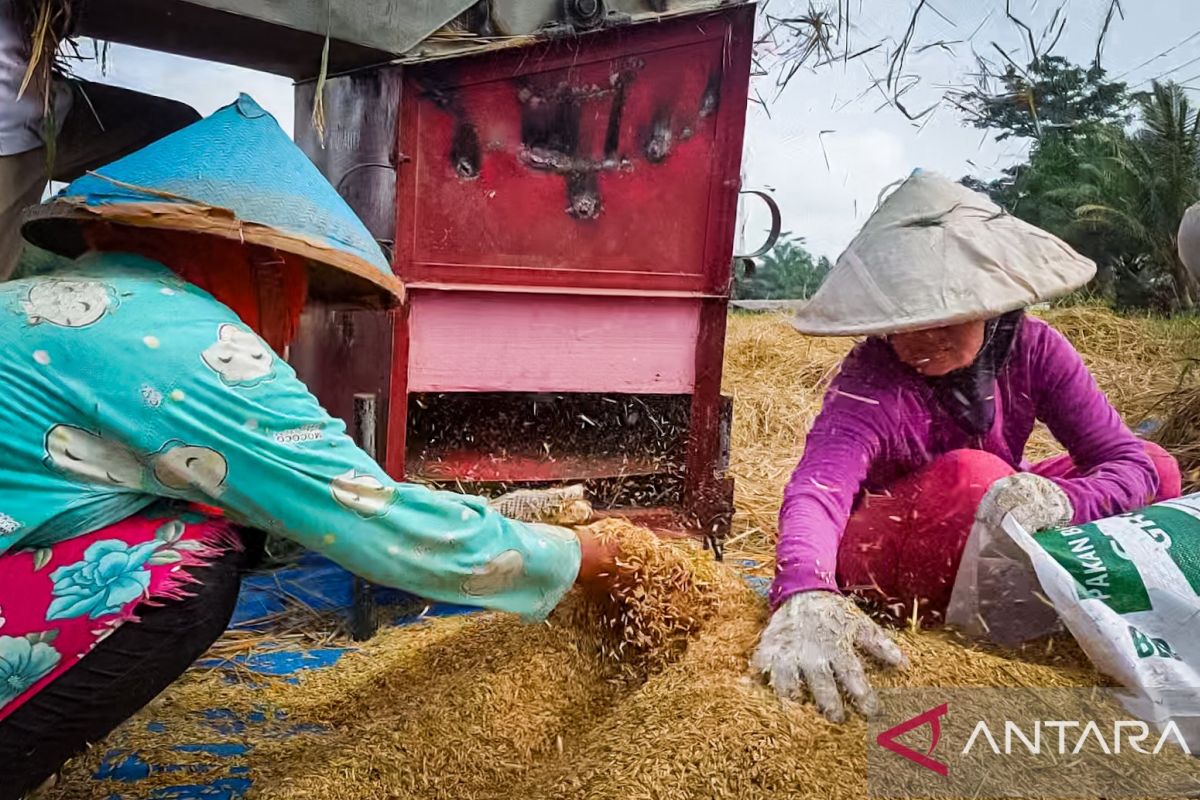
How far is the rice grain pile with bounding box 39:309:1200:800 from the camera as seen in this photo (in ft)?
4.63

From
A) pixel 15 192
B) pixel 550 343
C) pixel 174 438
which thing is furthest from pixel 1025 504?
pixel 15 192

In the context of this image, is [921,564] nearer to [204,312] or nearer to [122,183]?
[204,312]

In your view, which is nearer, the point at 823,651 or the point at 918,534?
the point at 823,651

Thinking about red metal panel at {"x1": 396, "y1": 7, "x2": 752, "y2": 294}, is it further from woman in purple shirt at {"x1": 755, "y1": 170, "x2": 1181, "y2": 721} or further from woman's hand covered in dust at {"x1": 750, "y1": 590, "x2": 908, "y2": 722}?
woman's hand covered in dust at {"x1": 750, "y1": 590, "x2": 908, "y2": 722}

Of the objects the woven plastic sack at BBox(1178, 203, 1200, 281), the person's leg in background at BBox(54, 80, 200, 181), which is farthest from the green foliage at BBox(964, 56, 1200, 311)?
the person's leg in background at BBox(54, 80, 200, 181)

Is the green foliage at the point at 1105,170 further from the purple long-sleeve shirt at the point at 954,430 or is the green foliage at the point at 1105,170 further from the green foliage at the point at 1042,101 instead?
the purple long-sleeve shirt at the point at 954,430

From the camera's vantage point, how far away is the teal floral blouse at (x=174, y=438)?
1.35 metres

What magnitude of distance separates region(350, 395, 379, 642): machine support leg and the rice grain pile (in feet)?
1.03

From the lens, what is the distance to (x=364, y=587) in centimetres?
290

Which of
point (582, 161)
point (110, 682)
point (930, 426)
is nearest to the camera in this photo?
point (110, 682)

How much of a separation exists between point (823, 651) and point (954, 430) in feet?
2.79

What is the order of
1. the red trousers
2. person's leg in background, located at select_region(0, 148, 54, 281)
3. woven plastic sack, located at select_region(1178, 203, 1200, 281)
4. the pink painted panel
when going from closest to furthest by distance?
the red trousers
person's leg in background, located at select_region(0, 148, 54, 281)
woven plastic sack, located at select_region(1178, 203, 1200, 281)
the pink painted panel

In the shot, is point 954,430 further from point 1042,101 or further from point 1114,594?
point 1042,101

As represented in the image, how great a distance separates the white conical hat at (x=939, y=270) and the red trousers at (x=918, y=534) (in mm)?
356
